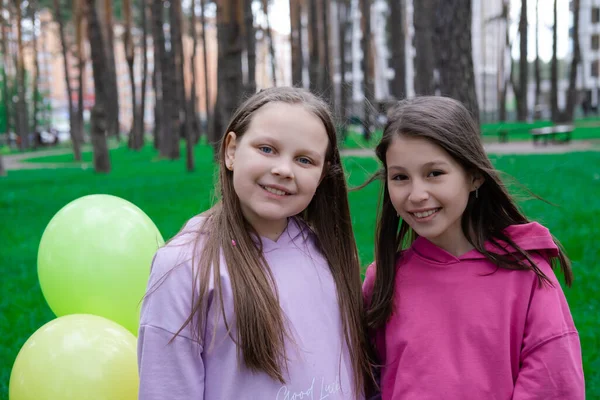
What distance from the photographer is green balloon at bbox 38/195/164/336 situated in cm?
315

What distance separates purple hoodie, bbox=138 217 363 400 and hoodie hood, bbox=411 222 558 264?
35cm

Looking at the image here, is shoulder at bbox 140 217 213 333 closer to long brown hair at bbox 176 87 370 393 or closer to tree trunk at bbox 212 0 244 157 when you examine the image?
long brown hair at bbox 176 87 370 393

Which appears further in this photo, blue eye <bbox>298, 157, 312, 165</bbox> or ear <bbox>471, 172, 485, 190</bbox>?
ear <bbox>471, 172, 485, 190</bbox>

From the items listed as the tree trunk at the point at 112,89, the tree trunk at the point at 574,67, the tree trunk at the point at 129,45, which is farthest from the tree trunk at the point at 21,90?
the tree trunk at the point at 574,67

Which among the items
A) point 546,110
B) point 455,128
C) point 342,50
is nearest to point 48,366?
point 455,128

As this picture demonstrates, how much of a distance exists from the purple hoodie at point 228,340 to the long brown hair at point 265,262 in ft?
0.09

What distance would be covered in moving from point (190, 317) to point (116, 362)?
100cm

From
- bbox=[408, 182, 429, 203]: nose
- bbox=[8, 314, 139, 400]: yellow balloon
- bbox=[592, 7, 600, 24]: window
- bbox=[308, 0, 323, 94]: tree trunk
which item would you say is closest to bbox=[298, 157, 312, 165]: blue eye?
bbox=[408, 182, 429, 203]: nose

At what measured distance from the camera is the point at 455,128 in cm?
206

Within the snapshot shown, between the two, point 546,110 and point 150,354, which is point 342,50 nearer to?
point 546,110

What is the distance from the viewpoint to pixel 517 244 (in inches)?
81.0

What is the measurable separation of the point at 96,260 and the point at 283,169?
1636 millimetres

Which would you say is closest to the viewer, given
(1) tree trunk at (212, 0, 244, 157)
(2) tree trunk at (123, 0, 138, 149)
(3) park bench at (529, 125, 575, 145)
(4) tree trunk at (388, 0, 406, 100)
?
(1) tree trunk at (212, 0, 244, 157)

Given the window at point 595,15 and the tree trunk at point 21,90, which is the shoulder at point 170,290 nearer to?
the tree trunk at point 21,90
